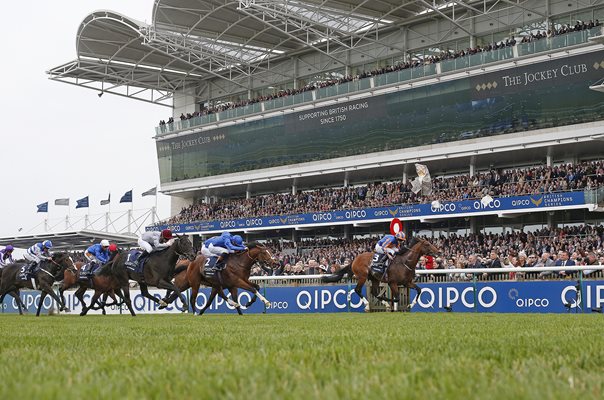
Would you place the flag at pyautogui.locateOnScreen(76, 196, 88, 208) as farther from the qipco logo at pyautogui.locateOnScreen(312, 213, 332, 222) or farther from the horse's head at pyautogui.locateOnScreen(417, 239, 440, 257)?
the horse's head at pyautogui.locateOnScreen(417, 239, 440, 257)

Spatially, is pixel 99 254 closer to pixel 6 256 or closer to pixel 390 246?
pixel 6 256

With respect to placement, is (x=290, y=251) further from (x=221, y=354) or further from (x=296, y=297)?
(x=221, y=354)

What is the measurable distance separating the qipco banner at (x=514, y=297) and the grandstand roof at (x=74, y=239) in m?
29.9

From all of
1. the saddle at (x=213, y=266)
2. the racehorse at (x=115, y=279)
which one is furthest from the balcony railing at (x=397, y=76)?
the racehorse at (x=115, y=279)

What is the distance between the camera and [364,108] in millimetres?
44594

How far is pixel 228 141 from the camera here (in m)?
52.4

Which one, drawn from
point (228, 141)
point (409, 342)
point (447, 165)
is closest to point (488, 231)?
point (447, 165)

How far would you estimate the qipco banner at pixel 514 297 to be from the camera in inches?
746

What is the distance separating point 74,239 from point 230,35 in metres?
16.0

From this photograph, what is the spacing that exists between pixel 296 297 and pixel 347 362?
68.9 ft

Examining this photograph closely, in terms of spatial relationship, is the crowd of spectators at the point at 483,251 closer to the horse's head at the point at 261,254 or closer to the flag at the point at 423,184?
the flag at the point at 423,184

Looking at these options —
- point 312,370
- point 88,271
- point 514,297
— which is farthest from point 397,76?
point 312,370

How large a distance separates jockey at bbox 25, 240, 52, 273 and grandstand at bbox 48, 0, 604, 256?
853 inches

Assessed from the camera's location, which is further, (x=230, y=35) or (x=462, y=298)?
(x=230, y=35)
